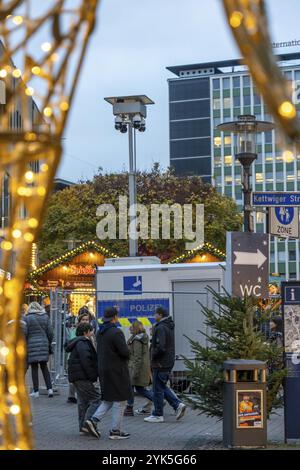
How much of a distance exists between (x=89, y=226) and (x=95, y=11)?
47.9 metres

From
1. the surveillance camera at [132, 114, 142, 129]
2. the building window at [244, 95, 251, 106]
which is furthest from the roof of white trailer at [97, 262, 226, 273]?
the building window at [244, 95, 251, 106]

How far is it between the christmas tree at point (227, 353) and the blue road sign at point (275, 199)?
1898 millimetres

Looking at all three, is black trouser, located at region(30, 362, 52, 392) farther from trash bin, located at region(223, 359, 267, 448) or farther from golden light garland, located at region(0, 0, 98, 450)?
golden light garland, located at region(0, 0, 98, 450)

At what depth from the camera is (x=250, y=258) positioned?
10734 mm

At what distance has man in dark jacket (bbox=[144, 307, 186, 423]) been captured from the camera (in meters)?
13.8

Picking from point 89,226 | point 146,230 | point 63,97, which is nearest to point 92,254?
point 146,230

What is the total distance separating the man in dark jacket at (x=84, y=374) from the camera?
478 inches

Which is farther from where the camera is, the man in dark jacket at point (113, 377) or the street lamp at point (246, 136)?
the street lamp at point (246, 136)

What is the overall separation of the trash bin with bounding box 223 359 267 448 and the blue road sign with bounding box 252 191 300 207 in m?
2.79

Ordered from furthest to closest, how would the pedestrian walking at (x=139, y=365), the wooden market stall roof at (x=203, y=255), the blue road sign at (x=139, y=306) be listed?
1. the wooden market stall roof at (x=203, y=255)
2. the blue road sign at (x=139, y=306)
3. the pedestrian walking at (x=139, y=365)

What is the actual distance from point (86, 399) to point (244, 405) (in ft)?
8.09

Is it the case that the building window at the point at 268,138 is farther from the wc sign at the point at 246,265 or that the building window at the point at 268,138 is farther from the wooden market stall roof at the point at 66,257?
the wc sign at the point at 246,265

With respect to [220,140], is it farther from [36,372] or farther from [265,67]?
[265,67]

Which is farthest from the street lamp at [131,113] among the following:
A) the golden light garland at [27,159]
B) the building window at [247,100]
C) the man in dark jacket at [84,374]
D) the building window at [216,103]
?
the building window at [216,103]
